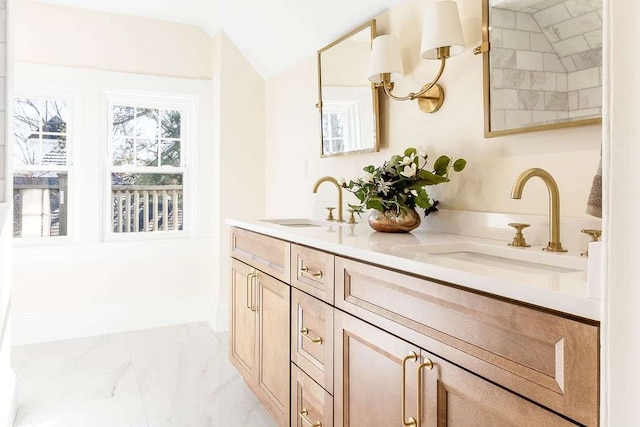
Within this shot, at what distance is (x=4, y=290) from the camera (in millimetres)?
2127

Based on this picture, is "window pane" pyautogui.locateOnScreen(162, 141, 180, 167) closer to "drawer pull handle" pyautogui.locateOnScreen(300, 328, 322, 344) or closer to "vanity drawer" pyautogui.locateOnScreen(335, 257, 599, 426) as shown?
"drawer pull handle" pyautogui.locateOnScreen(300, 328, 322, 344)

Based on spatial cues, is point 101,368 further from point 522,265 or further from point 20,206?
point 522,265

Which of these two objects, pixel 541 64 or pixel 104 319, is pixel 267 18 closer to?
pixel 541 64

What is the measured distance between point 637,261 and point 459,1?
1.48m

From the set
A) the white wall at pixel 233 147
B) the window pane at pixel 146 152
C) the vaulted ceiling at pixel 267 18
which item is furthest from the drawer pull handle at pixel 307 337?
the window pane at pixel 146 152

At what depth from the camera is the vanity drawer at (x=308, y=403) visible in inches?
60.5

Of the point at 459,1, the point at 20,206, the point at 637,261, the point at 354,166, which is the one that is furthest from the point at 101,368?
the point at 637,261

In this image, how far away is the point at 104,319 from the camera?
138 inches

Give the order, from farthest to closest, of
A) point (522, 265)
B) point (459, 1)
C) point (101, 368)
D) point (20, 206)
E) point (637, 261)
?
point (20, 206)
point (101, 368)
point (459, 1)
point (522, 265)
point (637, 261)

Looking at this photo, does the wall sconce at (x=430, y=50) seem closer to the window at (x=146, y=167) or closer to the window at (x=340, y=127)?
the window at (x=340, y=127)

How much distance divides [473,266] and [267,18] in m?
2.49

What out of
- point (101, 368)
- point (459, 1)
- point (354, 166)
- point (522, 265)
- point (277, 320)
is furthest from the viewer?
point (101, 368)

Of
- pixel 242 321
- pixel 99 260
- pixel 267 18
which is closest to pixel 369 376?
pixel 242 321

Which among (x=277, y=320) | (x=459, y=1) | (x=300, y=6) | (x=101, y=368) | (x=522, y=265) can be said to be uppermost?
(x=300, y=6)
